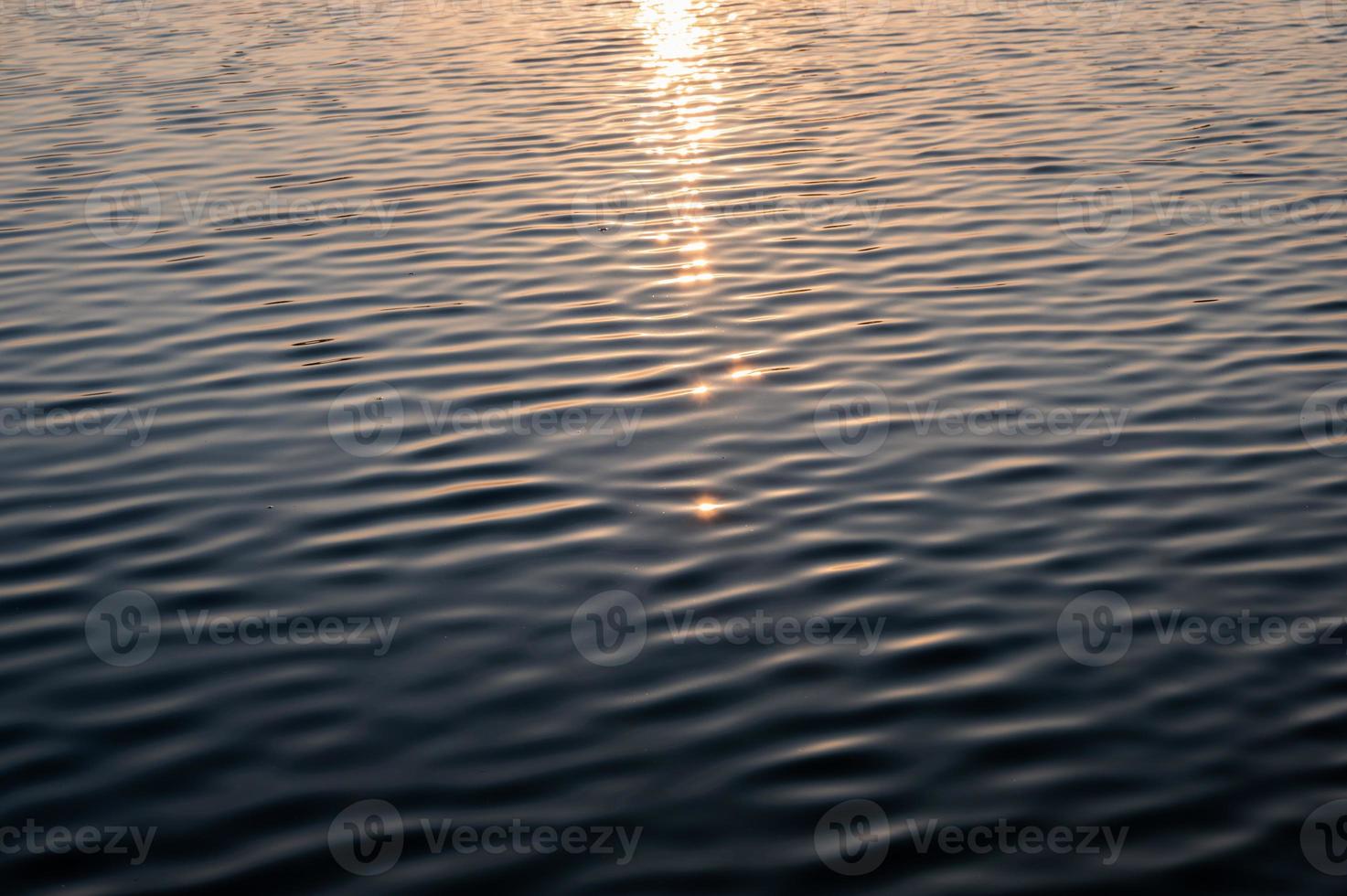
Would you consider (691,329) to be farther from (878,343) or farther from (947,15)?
(947,15)

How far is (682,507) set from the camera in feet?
21.7

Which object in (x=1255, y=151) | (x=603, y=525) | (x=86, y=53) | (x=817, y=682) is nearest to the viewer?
(x=817, y=682)

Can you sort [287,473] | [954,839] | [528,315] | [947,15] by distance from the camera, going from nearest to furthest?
1. [954,839]
2. [287,473]
3. [528,315]
4. [947,15]

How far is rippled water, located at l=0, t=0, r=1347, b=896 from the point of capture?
448 centimetres

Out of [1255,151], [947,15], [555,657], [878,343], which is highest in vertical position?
[555,657]

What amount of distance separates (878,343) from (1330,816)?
468 cm

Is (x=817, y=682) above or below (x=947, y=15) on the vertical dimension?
above

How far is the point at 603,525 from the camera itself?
21.2ft

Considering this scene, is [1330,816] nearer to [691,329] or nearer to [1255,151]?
[691,329]

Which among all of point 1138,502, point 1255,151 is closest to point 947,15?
point 1255,151

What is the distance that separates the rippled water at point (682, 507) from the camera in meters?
4.48

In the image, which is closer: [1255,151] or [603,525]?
[603,525]

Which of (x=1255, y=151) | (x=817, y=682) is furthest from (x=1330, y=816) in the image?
(x=1255, y=151)

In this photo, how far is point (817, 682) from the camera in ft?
17.1
